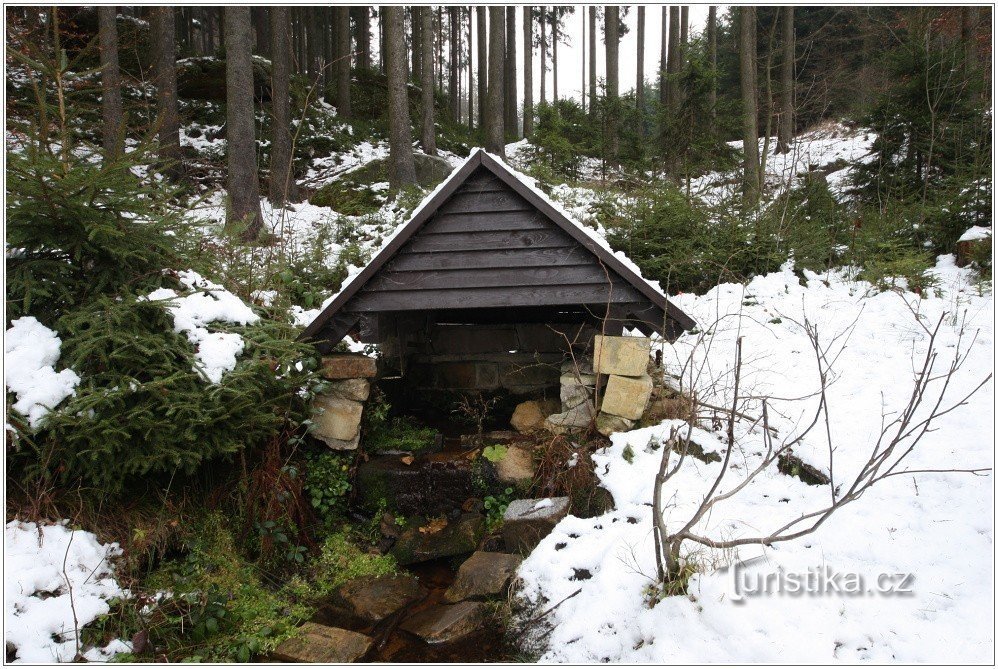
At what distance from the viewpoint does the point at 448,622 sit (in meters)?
3.63

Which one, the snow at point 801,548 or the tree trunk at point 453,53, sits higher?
the tree trunk at point 453,53

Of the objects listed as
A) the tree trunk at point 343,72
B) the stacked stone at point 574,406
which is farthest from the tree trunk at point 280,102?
the stacked stone at point 574,406

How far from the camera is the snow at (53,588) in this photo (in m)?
3.02

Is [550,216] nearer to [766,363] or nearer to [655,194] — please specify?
[766,363]

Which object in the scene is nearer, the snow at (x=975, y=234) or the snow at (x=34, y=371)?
the snow at (x=34, y=371)

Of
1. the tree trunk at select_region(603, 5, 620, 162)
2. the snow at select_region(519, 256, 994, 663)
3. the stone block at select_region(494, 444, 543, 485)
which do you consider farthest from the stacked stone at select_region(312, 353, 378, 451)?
the tree trunk at select_region(603, 5, 620, 162)

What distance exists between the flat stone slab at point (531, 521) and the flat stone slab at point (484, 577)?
0.12 m

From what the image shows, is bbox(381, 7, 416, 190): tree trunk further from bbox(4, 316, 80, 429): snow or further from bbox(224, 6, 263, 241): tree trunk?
bbox(4, 316, 80, 429): snow

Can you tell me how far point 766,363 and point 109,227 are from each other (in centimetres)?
587

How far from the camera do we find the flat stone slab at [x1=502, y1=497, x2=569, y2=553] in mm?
4121

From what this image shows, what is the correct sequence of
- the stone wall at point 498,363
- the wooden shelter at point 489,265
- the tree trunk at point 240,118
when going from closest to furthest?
1. the wooden shelter at point 489,265
2. the stone wall at point 498,363
3. the tree trunk at point 240,118

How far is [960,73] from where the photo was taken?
29.9 ft

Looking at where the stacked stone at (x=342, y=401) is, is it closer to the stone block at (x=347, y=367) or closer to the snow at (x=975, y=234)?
the stone block at (x=347, y=367)

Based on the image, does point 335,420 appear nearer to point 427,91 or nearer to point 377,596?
point 377,596
